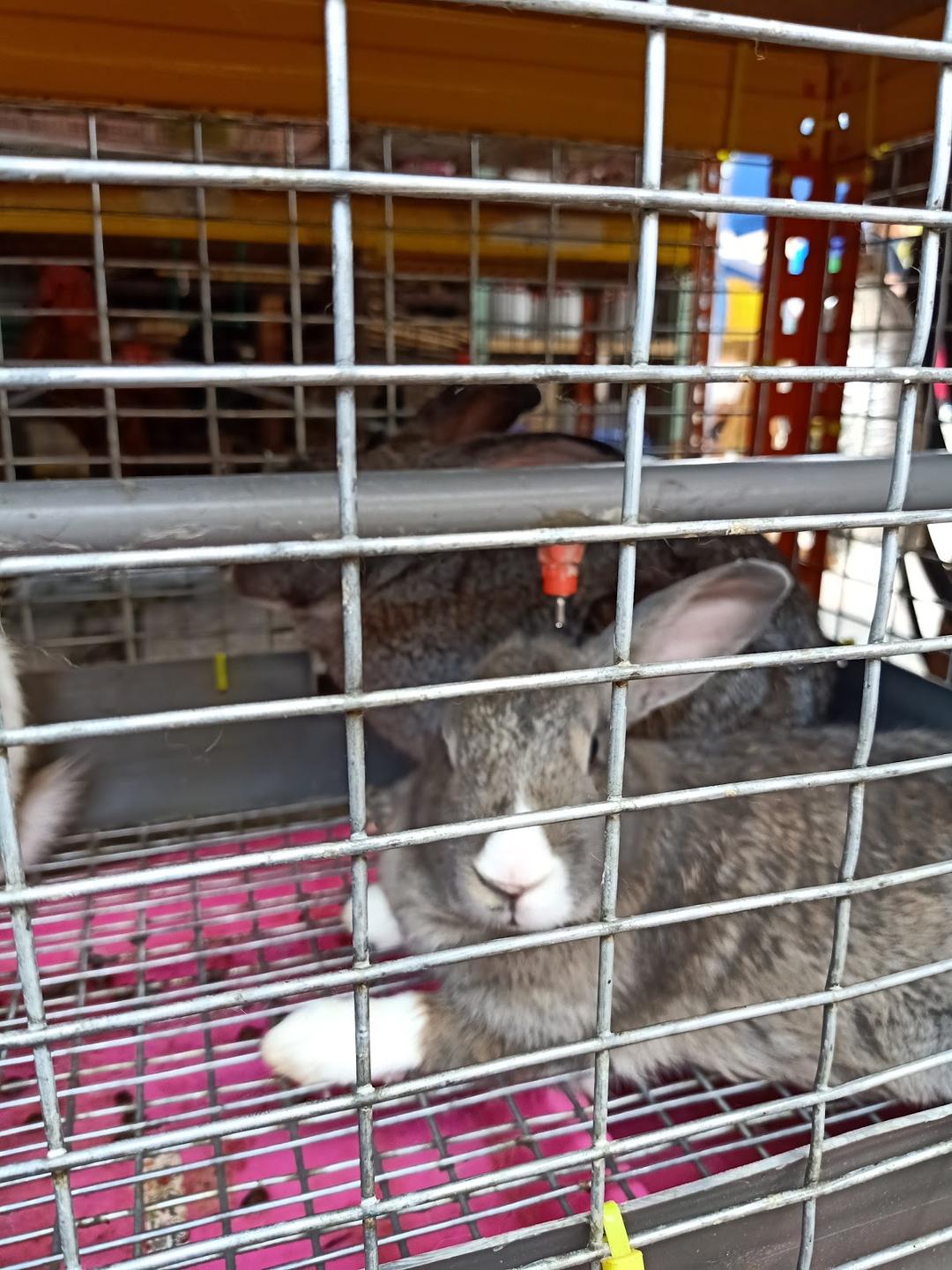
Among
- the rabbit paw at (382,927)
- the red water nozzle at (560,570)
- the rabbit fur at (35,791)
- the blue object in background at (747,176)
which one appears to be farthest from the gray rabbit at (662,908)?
the blue object in background at (747,176)

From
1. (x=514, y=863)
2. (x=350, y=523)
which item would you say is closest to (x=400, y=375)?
(x=350, y=523)

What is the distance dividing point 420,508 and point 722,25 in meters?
0.38

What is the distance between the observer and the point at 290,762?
6.24 ft

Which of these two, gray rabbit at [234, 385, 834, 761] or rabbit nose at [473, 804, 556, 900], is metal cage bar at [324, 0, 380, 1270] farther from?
gray rabbit at [234, 385, 834, 761]

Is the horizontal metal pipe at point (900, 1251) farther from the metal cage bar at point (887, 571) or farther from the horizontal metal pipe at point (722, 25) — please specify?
the horizontal metal pipe at point (722, 25)

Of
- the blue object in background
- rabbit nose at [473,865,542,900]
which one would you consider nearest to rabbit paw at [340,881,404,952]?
rabbit nose at [473,865,542,900]

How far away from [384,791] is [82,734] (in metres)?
1.19

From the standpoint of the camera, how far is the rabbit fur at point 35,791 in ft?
4.43

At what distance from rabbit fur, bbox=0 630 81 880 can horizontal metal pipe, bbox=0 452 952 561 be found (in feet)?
2.49

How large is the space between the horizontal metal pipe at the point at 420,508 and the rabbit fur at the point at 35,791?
0.76m

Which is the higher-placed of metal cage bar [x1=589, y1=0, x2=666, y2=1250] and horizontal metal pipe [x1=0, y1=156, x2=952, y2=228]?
horizontal metal pipe [x1=0, y1=156, x2=952, y2=228]

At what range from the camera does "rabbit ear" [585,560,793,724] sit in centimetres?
114

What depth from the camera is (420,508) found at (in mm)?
684

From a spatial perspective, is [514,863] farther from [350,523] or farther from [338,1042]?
→ [350,523]
